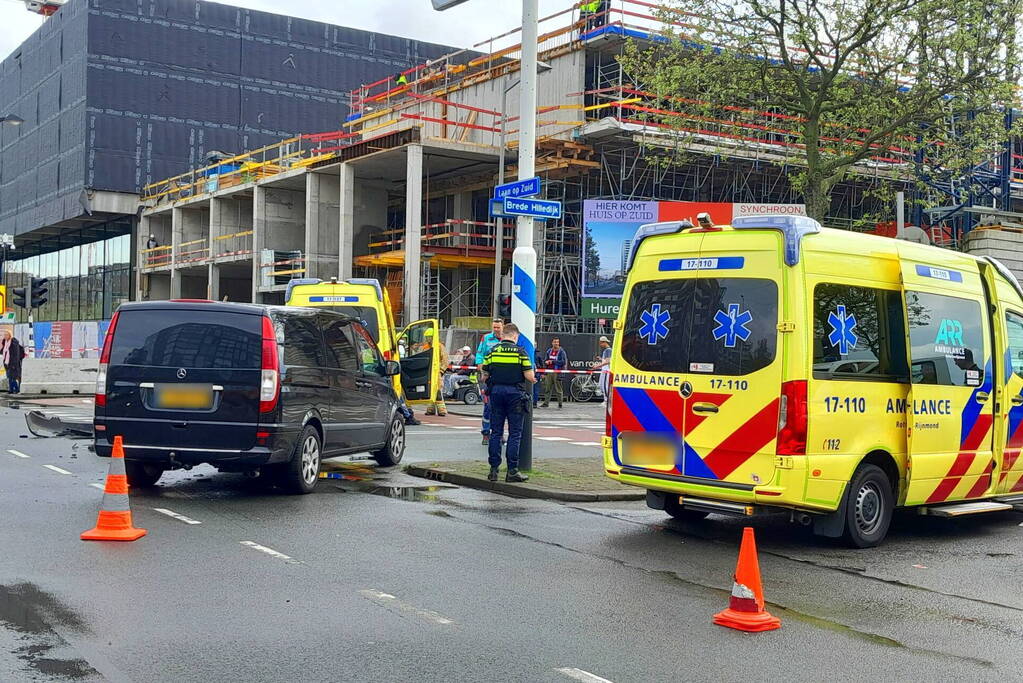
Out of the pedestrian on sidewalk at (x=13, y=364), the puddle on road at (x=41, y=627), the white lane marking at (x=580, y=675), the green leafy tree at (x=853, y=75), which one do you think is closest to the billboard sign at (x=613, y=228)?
the green leafy tree at (x=853, y=75)

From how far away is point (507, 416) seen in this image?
40.3 feet

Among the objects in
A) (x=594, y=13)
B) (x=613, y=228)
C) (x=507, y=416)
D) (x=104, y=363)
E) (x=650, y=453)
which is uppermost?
(x=594, y=13)

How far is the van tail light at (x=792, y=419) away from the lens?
28.1 ft

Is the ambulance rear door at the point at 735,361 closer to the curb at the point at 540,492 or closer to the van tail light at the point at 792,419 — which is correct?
the van tail light at the point at 792,419

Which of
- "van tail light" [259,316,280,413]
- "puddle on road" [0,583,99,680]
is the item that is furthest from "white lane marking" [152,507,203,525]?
"puddle on road" [0,583,99,680]

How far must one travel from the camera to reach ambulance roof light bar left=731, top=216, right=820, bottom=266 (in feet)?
28.4

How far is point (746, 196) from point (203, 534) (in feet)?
109

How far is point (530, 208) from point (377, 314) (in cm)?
861

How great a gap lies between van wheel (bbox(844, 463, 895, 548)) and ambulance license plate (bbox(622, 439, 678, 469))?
1394 millimetres

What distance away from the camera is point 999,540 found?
9.95 m

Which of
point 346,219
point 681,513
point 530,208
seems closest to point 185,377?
point 530,208

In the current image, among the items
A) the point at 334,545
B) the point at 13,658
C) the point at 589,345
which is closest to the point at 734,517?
the point at 334,545

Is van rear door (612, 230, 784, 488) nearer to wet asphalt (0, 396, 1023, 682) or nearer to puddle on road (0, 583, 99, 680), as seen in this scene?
wet asphalt (0, 396, 1023, 682)

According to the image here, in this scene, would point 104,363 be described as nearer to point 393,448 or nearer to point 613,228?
point 393,448
